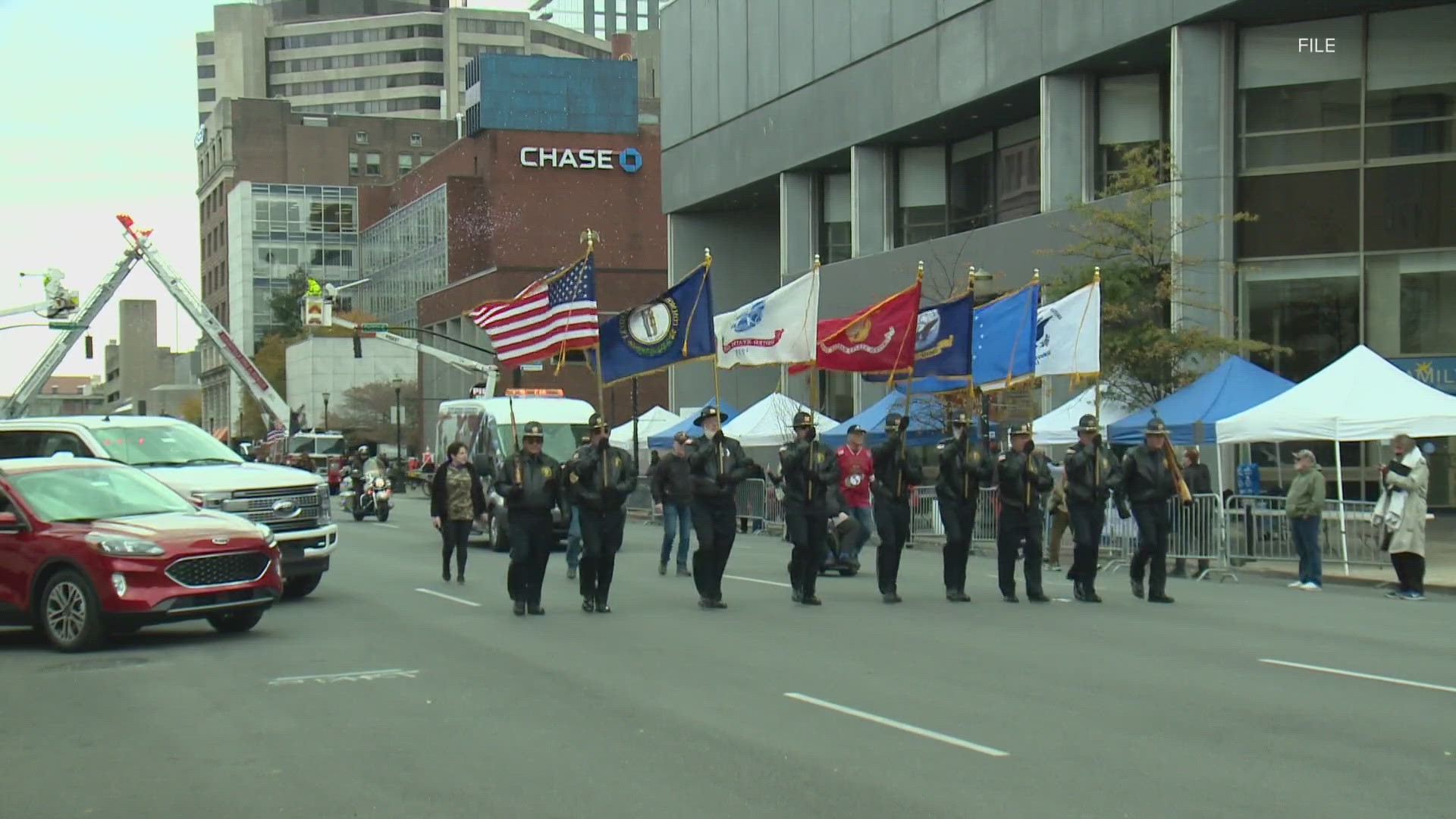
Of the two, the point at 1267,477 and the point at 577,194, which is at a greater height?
the point at 577,194

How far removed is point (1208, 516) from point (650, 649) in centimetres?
1094

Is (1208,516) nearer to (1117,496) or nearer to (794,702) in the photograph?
(1117,496)

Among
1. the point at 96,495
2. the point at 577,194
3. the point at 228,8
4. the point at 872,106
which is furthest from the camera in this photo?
the point at 228,8

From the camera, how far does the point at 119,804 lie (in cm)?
747

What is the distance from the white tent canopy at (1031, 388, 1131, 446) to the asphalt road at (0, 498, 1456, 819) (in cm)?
1079

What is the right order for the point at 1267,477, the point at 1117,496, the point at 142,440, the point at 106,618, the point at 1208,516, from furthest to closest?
1. the point at 1267,477
2. the point at 1208,516
3. the point at 142,440
4. the point at 1117,496
5. the point at 106,618

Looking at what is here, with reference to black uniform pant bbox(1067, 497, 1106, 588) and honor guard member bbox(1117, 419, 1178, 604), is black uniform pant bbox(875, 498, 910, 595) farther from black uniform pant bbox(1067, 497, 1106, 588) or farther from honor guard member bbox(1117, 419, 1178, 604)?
honor guard member bbox(1117, 419, 1178, 604)

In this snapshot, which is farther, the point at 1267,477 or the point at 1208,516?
the point at 1267,477

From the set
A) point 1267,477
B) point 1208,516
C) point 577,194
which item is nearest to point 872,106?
point 1267,477

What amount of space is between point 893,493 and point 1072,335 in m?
7.77

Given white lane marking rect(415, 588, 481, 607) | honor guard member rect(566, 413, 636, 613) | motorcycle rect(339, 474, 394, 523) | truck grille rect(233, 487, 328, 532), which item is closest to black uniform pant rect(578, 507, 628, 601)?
honor guard member rect(566, 413, 636, 613)

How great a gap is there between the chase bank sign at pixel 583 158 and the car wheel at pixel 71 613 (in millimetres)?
71905

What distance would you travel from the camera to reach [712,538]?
15.4 metres

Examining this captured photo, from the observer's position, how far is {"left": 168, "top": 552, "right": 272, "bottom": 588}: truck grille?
12.9m
